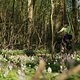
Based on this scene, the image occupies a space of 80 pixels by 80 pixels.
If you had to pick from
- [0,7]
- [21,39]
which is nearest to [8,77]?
[21,39]

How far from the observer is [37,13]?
26641mm

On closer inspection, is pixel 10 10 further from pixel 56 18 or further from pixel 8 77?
pixel 8 77

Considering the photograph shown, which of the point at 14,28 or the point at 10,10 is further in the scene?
the point at 10,10

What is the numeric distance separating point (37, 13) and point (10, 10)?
522cm

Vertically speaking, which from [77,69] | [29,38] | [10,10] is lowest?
[29,38]

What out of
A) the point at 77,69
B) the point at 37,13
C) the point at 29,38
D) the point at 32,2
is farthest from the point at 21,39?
the point at 77,69

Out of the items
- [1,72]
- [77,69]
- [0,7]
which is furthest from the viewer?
[0,7]

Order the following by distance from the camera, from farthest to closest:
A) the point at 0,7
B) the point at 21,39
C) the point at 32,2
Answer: the point at 32,2 < the point at 0,7 < the point at 21,39

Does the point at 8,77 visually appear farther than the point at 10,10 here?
No

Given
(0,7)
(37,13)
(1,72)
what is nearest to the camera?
(1,72)

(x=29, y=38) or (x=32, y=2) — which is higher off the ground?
(x=32, y=2)

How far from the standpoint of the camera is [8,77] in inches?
258

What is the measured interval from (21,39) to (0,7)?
10.4 ft

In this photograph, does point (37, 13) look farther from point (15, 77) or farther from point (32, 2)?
point (15, 77)
